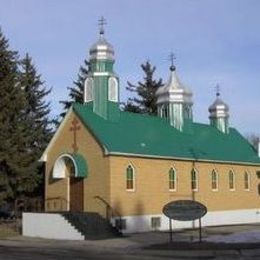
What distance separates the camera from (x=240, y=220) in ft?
166

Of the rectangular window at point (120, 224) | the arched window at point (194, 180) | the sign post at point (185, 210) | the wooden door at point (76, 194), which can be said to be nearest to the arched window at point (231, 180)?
the arched window at point (194, 180)

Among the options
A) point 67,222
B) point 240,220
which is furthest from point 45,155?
point 240,220

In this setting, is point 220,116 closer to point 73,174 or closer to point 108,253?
point 73,174

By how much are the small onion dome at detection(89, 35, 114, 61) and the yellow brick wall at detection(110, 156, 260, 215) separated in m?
7.00

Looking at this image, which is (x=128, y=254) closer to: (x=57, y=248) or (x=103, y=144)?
(x=57, y=248)

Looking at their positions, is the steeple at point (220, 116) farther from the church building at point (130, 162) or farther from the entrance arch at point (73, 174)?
the entrance arch at point (73, 174)

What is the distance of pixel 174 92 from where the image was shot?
50938 mm

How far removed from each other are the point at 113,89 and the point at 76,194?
690cm

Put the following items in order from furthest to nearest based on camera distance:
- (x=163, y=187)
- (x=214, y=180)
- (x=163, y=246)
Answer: (x=214, y=180) < (x=163, y=187) < (x=163, y=246)

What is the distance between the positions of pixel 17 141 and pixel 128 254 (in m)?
19.0

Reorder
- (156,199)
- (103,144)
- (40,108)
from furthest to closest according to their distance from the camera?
(40,108)
(156,199)
(103,144)

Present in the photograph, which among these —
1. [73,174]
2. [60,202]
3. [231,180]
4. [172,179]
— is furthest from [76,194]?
[231,180]

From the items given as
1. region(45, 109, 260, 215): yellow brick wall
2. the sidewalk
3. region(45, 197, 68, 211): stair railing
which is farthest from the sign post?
region(45, 197, 68, 211): stair railing

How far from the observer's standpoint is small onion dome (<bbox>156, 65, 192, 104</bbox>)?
50.7m
